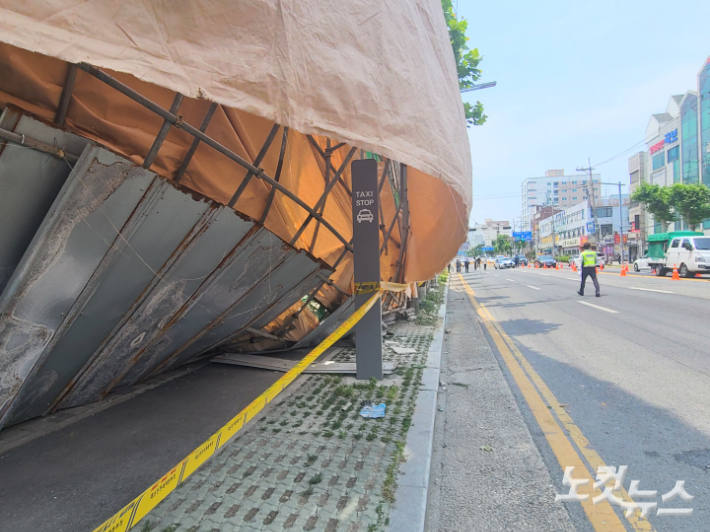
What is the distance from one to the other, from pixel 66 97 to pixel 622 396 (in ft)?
18.1

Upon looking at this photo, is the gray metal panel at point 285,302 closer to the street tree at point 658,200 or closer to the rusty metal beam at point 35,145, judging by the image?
the rusty metal beam at point 35,145

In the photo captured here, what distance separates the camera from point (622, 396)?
4.58 metres

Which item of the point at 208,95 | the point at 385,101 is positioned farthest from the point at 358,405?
the point at 208,95

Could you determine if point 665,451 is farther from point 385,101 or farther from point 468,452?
point 385,101

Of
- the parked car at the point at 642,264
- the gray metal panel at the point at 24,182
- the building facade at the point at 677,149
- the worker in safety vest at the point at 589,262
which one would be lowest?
the parked car at the point at 642,264

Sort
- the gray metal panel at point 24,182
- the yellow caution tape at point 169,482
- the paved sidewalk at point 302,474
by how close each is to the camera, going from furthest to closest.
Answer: the paved sidewalk at point 302,474
the gray metal panel at point 24,182
the yellow caution tape at point 169,482

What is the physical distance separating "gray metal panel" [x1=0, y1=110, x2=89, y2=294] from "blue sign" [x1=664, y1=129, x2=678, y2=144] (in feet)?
201

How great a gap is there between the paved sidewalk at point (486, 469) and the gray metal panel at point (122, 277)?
8.45ft

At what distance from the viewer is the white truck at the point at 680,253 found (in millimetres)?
20312

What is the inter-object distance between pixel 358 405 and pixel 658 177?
62220 mm

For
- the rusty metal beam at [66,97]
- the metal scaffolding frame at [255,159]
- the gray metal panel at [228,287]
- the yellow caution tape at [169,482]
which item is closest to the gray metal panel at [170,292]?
the gray metal panel at [228,287]

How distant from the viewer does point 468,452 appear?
11.2 ft

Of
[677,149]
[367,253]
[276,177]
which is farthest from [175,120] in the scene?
[677,149]

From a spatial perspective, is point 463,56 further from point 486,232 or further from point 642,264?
point 486,232
